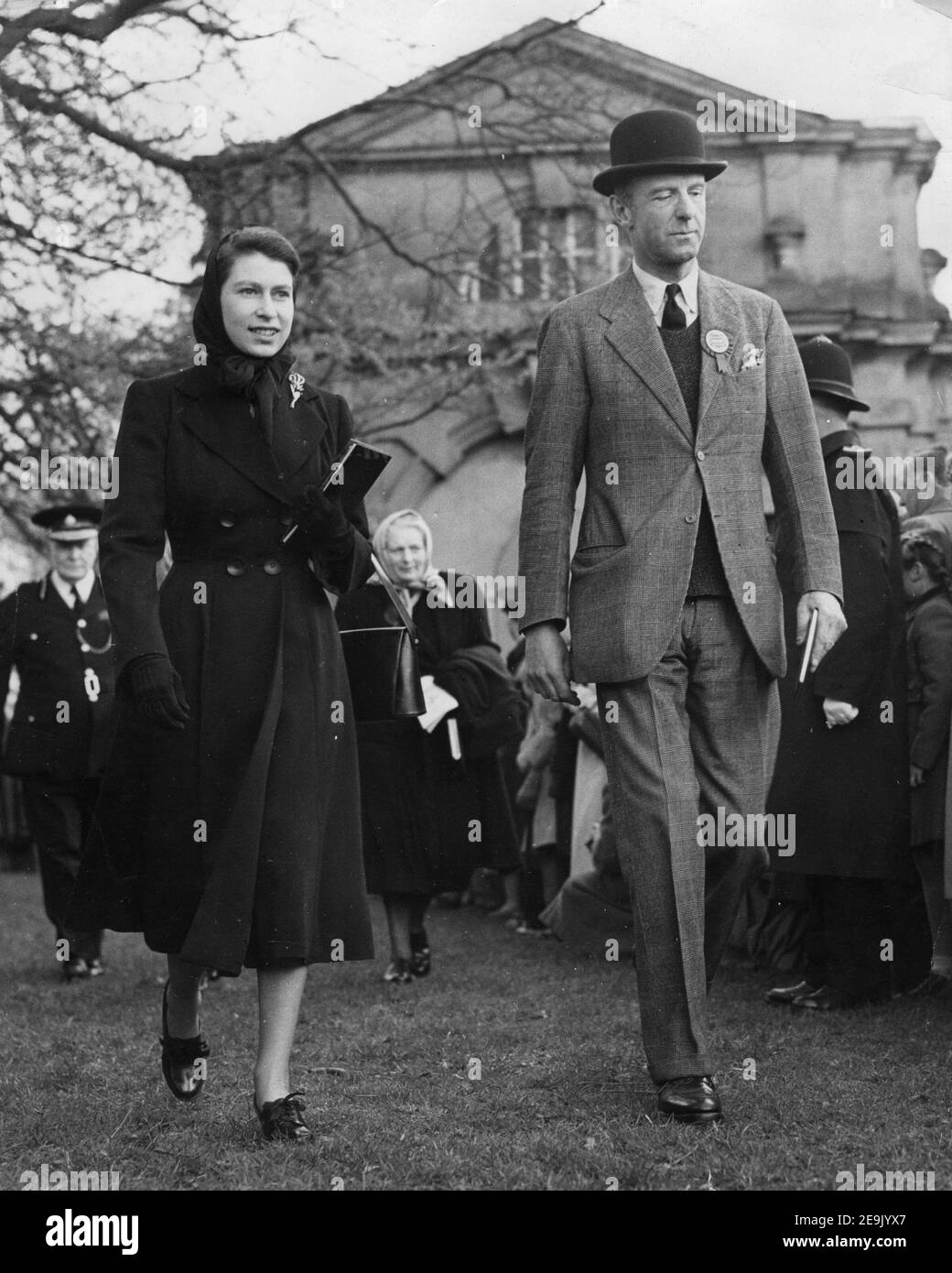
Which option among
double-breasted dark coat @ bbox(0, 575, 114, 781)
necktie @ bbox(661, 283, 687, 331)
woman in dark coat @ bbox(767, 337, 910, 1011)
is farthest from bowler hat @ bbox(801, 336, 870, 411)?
double-breasted dark coat @ bbox(0, 575, 114, 781)

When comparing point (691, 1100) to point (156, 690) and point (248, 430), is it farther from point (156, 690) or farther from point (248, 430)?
point (248, 430)

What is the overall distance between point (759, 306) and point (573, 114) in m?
11.3

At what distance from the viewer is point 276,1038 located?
15.6 ft

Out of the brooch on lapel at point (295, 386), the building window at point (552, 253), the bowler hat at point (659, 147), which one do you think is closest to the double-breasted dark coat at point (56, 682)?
the brooch on lapel at point (295, 386)

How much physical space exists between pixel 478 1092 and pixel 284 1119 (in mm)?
877

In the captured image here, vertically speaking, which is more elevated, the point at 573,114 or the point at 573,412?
the point at 573,114

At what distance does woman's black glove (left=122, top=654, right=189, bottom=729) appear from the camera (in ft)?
15.5

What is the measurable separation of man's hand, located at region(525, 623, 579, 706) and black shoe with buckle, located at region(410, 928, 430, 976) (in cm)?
376

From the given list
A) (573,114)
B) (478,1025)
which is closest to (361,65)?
(573,114)

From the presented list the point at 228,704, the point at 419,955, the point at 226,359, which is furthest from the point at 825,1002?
the point at 226,359

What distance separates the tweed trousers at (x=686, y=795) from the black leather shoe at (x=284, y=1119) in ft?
2.88

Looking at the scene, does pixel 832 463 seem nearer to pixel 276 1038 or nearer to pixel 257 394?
pixel 257 394

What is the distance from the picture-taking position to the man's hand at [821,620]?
502 centimetres
